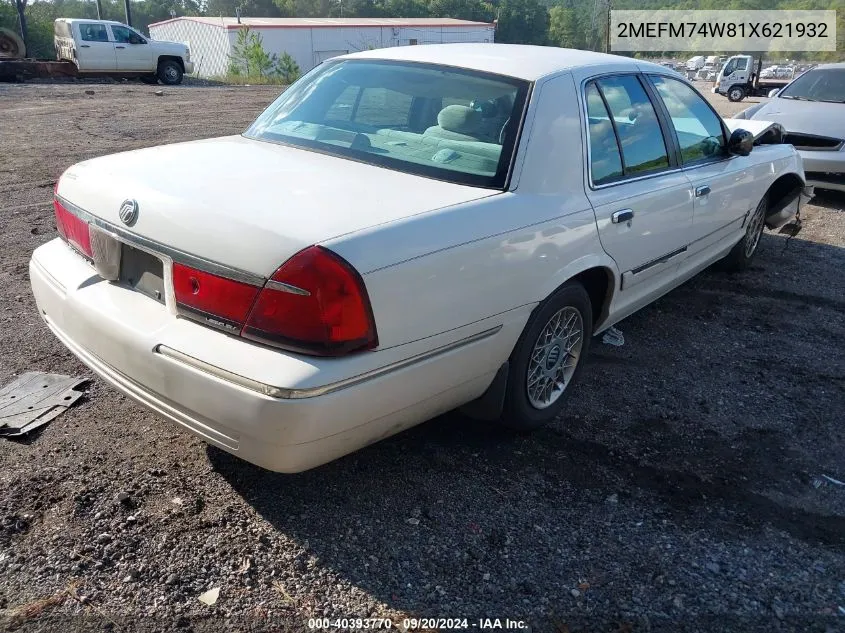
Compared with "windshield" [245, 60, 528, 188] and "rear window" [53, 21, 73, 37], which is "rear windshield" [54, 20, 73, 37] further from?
"windshield" [245, 60, 528, 188]

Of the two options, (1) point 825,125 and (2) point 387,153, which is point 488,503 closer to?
(2) point 387,153

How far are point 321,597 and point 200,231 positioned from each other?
1271 millimetres

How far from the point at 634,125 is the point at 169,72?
75.8 ft

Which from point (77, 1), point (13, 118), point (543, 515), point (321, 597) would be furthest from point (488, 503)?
point (77, 1)

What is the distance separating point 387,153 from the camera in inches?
129

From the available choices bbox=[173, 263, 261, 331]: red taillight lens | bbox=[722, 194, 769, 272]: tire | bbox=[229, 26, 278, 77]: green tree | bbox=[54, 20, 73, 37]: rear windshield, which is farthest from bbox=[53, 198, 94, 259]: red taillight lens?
bbox=[229, 26, 278, 77]: green tree

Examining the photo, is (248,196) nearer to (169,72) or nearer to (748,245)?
(748,245)

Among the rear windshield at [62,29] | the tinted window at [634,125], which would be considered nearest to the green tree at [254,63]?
the rear windshield at [62,29]

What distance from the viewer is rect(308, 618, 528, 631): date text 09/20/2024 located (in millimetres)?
2346

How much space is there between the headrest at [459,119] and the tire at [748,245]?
3.15 metres

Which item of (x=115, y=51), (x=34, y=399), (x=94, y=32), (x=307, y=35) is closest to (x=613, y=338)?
(x=34, y=399)

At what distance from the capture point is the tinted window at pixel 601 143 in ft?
11.4

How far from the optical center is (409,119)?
345 centimetres

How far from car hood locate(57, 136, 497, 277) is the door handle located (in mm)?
829
